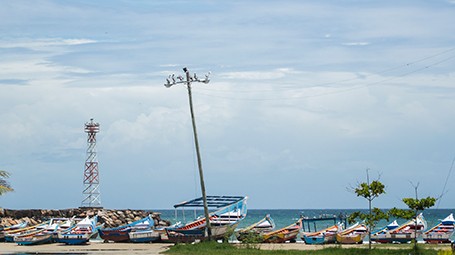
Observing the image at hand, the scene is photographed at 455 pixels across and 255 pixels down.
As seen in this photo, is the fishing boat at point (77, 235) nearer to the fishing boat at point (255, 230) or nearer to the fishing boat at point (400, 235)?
the fishing boat at point (255, 230)

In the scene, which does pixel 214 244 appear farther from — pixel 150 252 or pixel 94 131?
pixel 94 131

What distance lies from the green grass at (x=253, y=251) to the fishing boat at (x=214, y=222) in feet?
15.1

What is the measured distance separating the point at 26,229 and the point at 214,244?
2253 centimetres

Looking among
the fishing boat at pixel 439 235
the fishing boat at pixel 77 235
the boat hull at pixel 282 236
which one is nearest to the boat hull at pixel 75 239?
the fishing boat at pixel 77 235

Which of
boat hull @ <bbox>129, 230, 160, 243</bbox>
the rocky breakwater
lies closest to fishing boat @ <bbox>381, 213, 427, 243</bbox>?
boat hull @ <bbox>129, 230, 160, 243</bbox>

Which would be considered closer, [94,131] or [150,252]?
[150,252]

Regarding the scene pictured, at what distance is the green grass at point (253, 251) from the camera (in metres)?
34.8

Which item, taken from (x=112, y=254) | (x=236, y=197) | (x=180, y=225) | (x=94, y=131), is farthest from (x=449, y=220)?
(x=94, y=131)

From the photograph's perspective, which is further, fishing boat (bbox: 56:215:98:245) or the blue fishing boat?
fishing boat (bbox: 56:215:98:245)

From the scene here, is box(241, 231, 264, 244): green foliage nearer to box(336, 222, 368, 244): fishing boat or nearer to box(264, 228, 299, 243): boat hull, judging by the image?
box(264, 228, 299, 243): boat hull

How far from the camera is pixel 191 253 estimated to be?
38188 mm

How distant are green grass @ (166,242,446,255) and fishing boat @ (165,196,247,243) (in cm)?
462

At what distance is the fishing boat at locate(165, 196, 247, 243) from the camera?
Result: 4738 centimetres

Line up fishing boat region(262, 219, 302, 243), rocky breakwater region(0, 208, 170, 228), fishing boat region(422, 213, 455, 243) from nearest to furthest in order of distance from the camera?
fishing boat region(422, 213, 455, 243) < fishing boat region(262, 219, 302, 243) < rocky breakwater region(0, 208, 170, 228)
